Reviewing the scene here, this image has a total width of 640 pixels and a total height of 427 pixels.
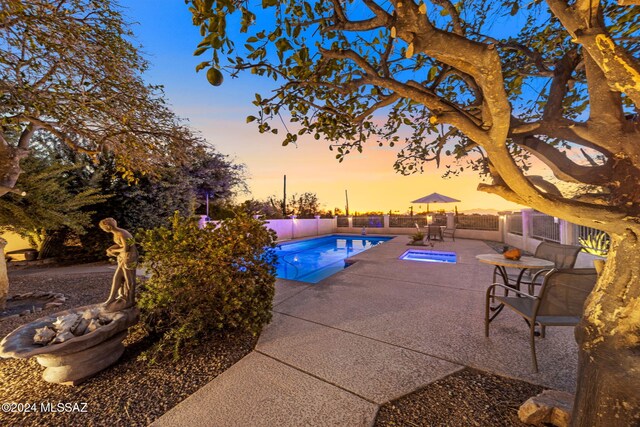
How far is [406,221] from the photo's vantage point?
17.0 meters

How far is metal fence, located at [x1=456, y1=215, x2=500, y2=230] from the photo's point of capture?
13.0 metres

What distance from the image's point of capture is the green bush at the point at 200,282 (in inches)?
101

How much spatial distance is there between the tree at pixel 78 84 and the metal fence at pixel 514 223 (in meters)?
12.6

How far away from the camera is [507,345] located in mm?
2588

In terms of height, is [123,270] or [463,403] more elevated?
[123,270]

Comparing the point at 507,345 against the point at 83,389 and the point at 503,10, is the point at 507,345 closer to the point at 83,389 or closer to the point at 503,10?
the point at 503,10

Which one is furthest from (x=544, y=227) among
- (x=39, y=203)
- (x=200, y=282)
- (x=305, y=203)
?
(x=305, y=203)

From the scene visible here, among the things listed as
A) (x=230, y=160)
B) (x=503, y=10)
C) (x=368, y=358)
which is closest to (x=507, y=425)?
(x=368, y=358)

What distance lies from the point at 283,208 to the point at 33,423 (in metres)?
19.0

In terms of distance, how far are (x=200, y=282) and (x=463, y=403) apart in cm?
271

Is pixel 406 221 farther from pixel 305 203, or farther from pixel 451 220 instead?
pixel 305 203

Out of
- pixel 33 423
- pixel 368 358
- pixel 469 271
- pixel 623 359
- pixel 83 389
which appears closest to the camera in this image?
pixel 623 359

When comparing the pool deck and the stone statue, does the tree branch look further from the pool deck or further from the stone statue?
the stone statue

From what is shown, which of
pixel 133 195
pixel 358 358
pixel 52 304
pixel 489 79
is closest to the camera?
pixel 489 79
